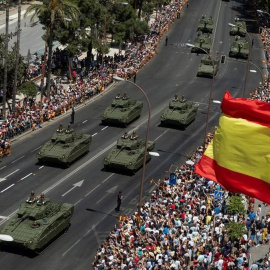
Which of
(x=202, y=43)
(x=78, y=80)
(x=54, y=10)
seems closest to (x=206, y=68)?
(x=202, y=43)

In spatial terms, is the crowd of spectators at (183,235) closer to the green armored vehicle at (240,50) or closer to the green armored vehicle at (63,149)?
the green armored vehicle at (63,149)

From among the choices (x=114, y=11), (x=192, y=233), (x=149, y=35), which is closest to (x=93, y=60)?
(x=114, y=11)

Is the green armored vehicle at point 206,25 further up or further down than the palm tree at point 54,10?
further down

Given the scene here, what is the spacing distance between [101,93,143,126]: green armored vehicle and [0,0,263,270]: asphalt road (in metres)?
0.78

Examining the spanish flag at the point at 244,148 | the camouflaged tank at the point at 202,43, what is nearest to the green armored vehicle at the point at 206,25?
the camouflaged tank at the point at 202,43

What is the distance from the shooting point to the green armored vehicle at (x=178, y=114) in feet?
231

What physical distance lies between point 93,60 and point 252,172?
66293mm

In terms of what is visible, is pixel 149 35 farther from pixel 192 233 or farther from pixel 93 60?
pixel 192 233

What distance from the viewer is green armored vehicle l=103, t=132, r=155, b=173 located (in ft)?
191

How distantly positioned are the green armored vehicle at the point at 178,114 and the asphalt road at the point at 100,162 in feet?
2.49

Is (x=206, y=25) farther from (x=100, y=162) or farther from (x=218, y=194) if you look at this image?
(x=218, y=194)

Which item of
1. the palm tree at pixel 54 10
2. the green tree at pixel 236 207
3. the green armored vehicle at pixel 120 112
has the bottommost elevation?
the green armored vehicle at pixel 120 112

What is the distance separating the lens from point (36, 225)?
4600cm

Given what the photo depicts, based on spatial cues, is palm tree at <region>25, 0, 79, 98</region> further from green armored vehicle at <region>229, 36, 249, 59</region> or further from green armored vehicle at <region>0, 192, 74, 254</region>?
green armored vehicle at <region>0, 192, 74, 254</region>
